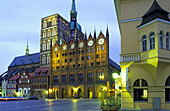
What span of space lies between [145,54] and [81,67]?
50003 millimetres

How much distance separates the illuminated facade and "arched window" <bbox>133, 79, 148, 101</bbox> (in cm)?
4167

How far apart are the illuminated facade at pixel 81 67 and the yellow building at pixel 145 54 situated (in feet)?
136

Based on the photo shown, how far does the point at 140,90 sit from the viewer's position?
1936 centimetres

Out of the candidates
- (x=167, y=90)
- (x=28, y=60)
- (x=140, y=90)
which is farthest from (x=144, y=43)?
(x=28, y=60)

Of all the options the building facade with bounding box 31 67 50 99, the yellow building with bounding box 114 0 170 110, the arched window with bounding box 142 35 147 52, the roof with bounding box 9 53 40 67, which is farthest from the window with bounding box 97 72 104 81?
the roof with bounding box 9 53 40 67

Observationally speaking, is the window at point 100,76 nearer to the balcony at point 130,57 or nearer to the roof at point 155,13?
the balcony at point 130,57

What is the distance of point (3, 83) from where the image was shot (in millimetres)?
91875

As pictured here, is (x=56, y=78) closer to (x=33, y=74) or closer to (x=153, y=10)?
(x=33, y=74)

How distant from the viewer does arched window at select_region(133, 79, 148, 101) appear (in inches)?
752

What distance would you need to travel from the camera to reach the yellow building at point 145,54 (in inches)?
696

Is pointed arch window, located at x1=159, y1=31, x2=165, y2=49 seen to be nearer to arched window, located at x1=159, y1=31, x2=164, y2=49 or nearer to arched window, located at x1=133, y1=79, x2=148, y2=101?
arched window, located at x1=159, y1=31, x2=164, y2=49

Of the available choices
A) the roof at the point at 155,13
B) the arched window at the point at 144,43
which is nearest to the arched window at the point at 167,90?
the arched window at the point at 144,43

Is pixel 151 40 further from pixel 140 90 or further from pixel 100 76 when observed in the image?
pixel 100 76

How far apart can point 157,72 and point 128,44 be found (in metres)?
4.24
